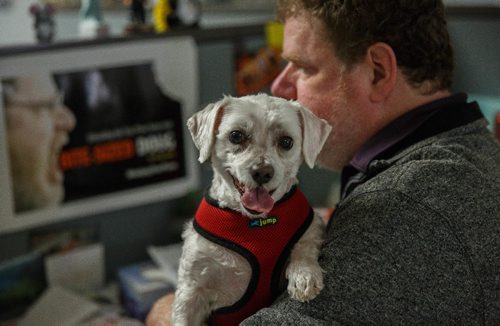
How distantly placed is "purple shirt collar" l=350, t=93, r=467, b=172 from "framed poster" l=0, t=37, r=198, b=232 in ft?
1.98

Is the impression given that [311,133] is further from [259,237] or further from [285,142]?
[259,237]

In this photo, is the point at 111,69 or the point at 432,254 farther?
the point at 111,69

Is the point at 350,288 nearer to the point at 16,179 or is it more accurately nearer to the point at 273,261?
the point at 273,261

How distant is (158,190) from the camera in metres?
1.49

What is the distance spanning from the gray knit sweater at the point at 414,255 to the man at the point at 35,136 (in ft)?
2.38

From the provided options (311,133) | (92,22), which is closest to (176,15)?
(92,22)

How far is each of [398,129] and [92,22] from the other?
93cm

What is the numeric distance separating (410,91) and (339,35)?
0.50 ft

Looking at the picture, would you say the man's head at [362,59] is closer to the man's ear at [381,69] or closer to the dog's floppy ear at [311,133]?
the man's ear at [381,69]

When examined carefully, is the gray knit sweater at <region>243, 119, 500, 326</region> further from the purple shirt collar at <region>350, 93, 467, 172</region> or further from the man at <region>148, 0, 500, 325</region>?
the purple shirt collar at <region>350, 93, 467, 172</region>

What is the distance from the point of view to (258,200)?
774 millimetres

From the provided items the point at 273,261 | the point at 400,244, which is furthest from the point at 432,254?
the point at 273,261

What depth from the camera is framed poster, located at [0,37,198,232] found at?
1.30 metres

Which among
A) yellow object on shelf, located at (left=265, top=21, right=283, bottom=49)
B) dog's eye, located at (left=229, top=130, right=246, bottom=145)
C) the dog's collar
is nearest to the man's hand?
the dog's collar
